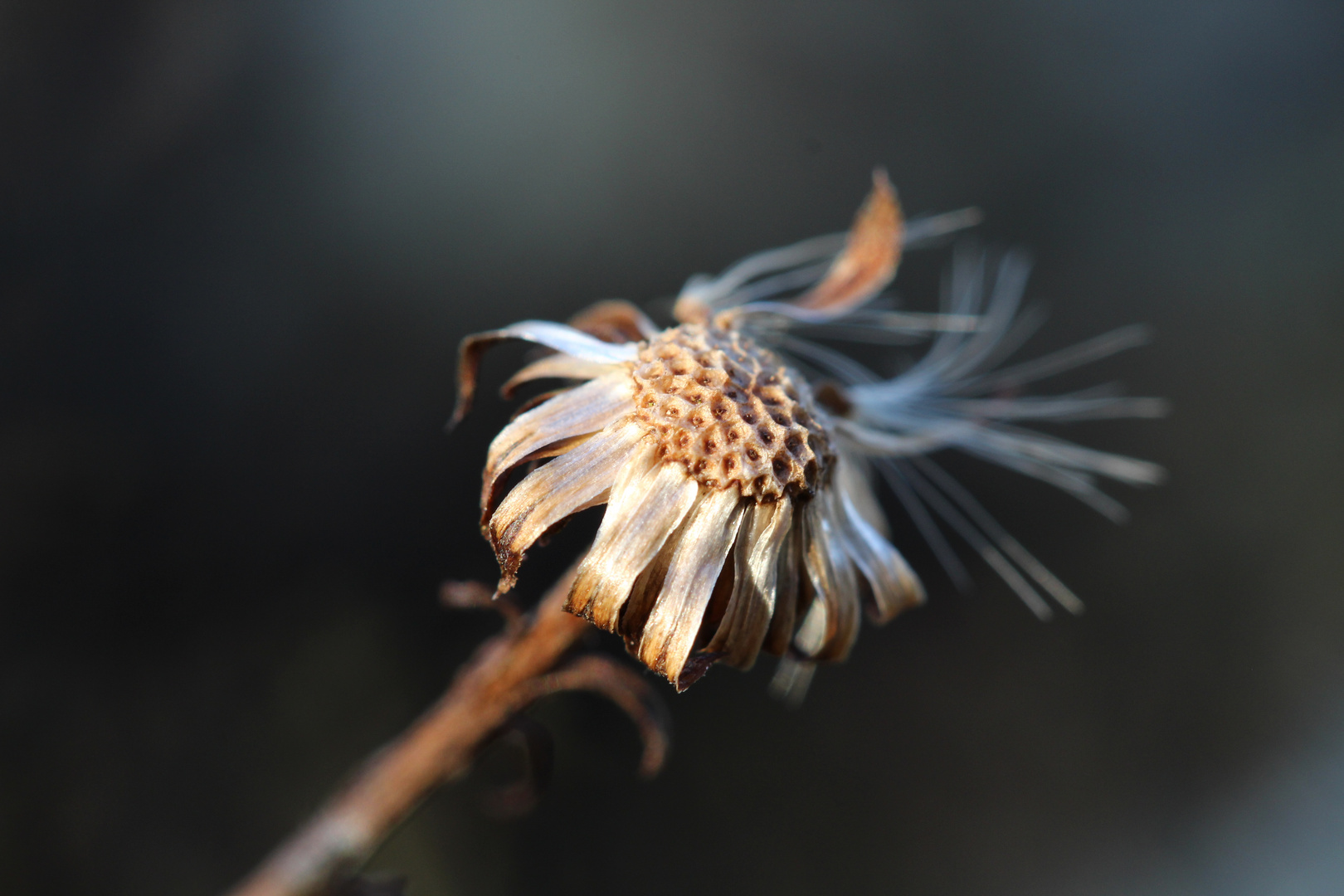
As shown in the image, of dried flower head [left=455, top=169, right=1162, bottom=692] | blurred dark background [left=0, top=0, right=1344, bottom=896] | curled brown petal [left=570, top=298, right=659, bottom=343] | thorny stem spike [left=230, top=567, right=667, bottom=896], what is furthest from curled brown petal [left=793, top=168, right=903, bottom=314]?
blurred dark background [left=0, top=0, right=1344, bottom=896]

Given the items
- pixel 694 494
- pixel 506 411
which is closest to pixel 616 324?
pixel 694 494

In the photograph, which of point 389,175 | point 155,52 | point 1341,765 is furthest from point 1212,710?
point 155,52

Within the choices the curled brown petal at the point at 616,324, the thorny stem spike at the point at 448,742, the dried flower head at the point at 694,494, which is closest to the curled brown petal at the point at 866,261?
the dried flower head at the point at 694,494

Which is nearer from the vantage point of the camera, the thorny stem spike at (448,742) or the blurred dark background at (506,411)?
the thorny stem spike at (448,742)

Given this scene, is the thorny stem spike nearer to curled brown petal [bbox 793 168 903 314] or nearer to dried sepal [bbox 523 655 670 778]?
dried sepal [bbox 523 655 670 778]

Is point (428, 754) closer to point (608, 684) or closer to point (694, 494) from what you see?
point (608, 684)

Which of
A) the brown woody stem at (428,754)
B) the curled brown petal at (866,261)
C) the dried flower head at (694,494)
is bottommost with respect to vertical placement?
the brown woody stem at (428,754)

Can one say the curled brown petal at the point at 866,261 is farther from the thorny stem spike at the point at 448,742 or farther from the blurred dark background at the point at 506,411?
the blurred dark background at the point at 506,411
